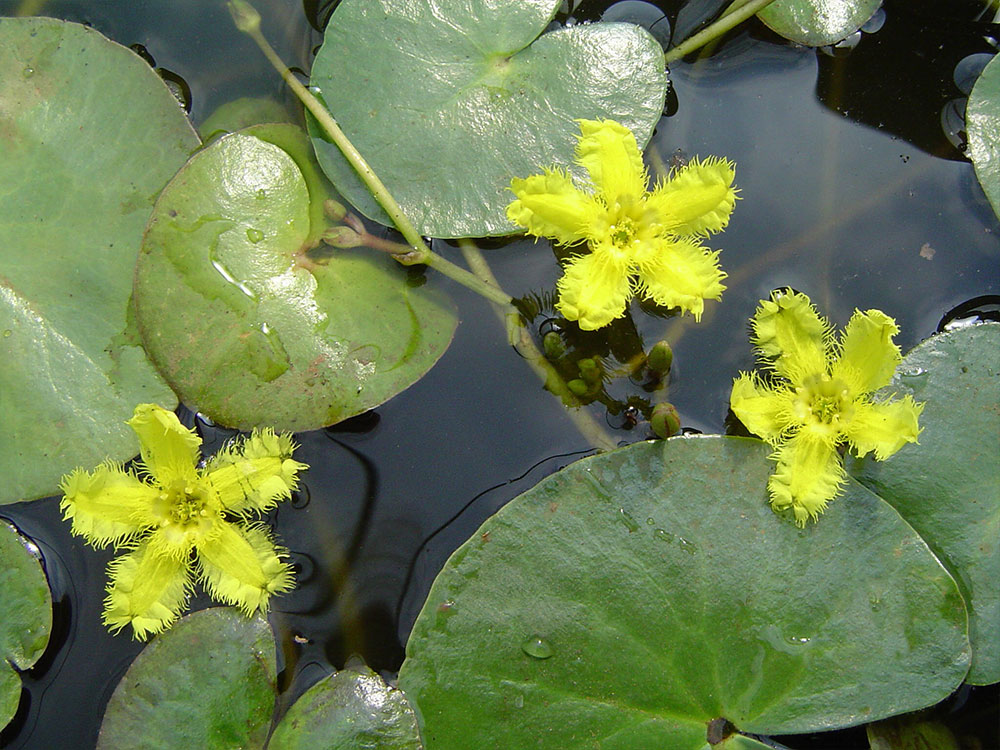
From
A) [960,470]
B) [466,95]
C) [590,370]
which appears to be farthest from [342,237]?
[960,470]

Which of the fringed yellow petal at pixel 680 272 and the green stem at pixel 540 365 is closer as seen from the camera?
the fringed yellow petal at pixel 680 272

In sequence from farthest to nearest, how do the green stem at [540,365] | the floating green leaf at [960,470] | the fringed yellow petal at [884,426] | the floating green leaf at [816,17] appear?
the floating green leaf at [816,17], the green stem at [540,365], the floating green leaf at [960,470], the fringed yellow petal at [884,426]

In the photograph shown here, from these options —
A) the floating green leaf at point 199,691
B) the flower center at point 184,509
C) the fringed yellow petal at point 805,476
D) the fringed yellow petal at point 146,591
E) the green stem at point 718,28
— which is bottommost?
the floating green leaf at point 199,691

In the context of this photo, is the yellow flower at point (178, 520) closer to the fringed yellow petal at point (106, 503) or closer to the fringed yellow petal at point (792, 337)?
the fringed yellow petal at point (106, 503)

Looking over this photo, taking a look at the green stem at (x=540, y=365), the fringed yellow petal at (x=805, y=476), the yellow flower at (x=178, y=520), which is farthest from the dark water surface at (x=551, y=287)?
the fringed yellow petal at (x=805, y=476)

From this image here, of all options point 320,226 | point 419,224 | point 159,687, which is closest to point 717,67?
point 419,224

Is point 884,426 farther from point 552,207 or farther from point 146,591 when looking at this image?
point 146,591
